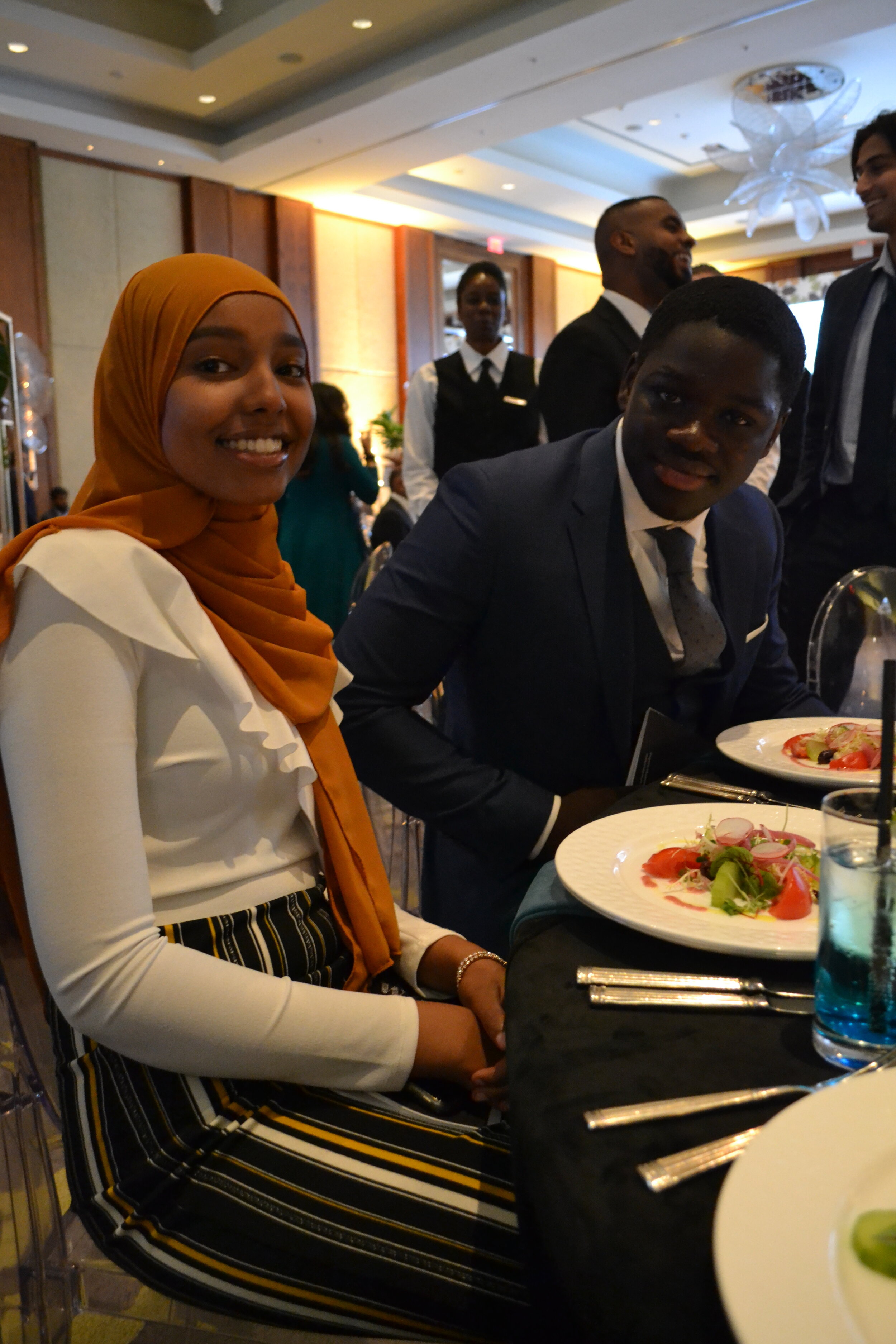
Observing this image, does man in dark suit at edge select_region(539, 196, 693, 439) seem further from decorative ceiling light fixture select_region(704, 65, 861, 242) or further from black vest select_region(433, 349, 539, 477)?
decorative ceiling light fixture select_region(704, 65, 861, 242)

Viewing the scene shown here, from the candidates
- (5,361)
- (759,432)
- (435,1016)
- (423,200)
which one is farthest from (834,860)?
(423,200)

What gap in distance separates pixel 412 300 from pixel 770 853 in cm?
974

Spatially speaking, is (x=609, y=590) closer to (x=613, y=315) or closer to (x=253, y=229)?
(x=613, y=315)

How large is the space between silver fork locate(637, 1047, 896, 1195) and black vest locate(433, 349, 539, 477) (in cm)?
412

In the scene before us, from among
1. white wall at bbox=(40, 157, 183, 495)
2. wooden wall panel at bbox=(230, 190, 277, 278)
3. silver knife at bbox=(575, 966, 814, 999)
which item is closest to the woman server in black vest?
silver knife at bbox=(575, 966, 814, 999)

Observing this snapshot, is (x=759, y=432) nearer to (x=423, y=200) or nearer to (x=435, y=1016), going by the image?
(x=435, y=1016)

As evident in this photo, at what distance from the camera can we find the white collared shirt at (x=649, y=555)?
1.47 meters

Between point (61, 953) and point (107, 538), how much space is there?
38 cm

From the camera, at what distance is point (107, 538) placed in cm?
98

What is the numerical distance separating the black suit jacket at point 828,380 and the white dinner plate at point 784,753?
1.28 meters

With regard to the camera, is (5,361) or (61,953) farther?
(5,361)

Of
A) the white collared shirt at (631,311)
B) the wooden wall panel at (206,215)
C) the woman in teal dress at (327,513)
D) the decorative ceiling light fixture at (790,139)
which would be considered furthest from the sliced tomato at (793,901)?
the wooden wall panel at (206,215)

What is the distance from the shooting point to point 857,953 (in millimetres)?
613

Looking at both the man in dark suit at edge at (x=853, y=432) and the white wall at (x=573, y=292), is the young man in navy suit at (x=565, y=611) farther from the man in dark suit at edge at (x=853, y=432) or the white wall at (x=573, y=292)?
the white wall at (x=573, y=292)
